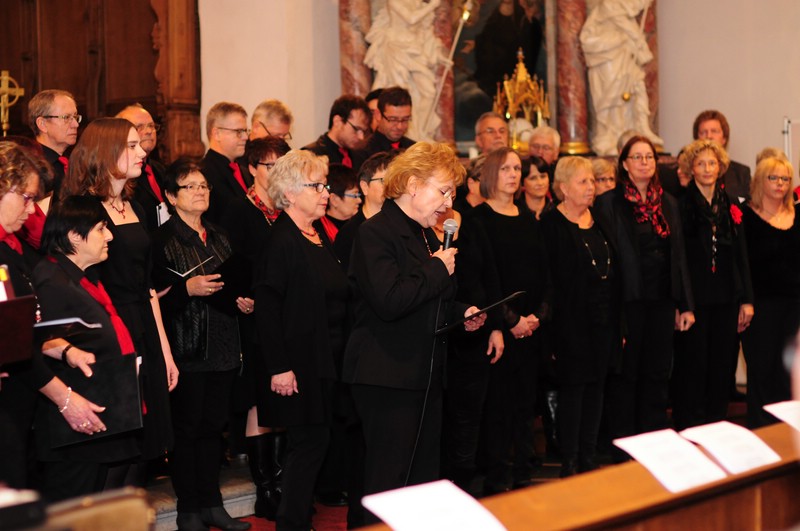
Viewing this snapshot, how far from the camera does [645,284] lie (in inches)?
237

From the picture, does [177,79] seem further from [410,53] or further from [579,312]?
[579,312]

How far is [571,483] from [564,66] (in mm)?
7874

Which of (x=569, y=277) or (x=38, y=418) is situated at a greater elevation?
(x=569, y=277)

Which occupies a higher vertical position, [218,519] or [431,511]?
[431,511]

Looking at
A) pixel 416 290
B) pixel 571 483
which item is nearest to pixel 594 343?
pixel 416 290

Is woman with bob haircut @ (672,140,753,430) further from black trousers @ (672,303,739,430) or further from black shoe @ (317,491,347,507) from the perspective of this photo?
black shoe @ (317,491,347,507)

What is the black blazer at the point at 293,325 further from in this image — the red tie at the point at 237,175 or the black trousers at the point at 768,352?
the black trousers at the point at 768,352

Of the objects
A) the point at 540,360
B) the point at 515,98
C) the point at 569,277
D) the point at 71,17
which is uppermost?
the point at 71,17

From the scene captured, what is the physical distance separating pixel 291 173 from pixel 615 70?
617 centimetres

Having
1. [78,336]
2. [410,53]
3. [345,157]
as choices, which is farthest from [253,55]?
[78,336]

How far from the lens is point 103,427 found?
11.8 ft

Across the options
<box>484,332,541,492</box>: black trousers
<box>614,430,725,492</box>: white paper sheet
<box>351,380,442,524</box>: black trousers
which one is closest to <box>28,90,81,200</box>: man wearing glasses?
<box>351,380,442,524</box>: black trousers

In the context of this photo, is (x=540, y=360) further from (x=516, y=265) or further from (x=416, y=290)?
(x=416, y=290)

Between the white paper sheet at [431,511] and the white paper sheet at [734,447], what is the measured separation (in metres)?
0.82
